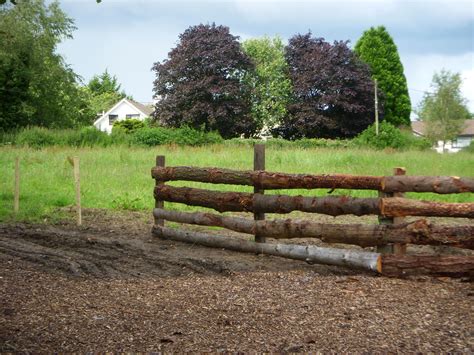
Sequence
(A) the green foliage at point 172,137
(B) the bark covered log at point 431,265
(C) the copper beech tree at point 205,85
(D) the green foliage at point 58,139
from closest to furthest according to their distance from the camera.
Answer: (B) the bark covered log at point 431,265
(D) the green foliage at point 58,139
(A) the green foliage at point 172,137
(C) the copper beech tree at point 205,85

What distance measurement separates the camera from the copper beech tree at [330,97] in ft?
164

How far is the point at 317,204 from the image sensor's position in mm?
8031

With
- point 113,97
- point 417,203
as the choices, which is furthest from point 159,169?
point 113,97


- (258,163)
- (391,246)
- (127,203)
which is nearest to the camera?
(391,246)

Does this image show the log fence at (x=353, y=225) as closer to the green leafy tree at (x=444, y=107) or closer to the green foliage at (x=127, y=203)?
the green foliage at (x=127, y=203)

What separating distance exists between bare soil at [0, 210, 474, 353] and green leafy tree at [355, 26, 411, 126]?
53.0 meters

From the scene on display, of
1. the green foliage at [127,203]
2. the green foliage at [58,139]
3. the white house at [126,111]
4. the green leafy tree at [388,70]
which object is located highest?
the green leafy tree at [388,70]

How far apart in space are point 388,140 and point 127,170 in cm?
2371

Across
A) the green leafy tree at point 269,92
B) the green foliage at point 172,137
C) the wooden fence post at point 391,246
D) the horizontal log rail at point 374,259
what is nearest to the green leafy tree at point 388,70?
the green leafy tree at point 269,92

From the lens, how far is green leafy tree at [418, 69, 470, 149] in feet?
179

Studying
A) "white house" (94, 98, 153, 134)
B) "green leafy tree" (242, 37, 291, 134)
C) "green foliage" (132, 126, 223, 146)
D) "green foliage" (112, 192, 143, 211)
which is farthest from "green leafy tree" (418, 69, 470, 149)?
"green foliage" (112, 192, 143, 211)

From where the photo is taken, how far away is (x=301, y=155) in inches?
867

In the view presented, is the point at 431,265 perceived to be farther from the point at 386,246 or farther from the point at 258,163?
the point at 258,163

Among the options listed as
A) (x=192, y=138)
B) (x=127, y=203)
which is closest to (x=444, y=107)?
(x=192, y=138)
